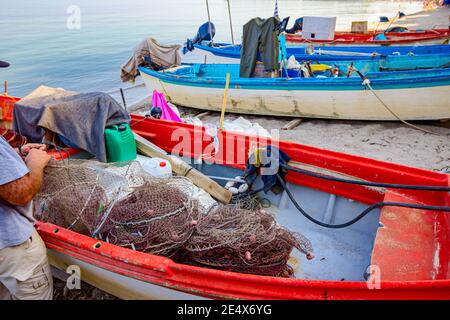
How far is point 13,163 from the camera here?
7.44 feet

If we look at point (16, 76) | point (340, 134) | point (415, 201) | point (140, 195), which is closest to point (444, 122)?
point (340, 134)

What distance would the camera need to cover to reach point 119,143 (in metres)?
4.27

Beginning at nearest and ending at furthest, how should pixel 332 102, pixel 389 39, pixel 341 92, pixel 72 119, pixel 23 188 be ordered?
pixel 23 188 < pixel 72 119 < pixel 341 92 < pixel 332 102 < pixel 389 39

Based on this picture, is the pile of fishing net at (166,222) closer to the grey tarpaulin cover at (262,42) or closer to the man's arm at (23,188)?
the man's arm at (23,188)

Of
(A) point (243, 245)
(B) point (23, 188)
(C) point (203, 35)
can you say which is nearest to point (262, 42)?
(C) point (203, 35)

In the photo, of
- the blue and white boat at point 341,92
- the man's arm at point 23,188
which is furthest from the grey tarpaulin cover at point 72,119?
the blue and white boat at point 341,92

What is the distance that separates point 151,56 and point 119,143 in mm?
6683

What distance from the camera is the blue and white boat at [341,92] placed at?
7035 millimetres

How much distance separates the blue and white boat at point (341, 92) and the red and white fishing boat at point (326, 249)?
13.9 ft

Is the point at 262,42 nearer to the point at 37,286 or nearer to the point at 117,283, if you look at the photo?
the point at 117,283

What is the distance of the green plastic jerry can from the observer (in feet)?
13.9

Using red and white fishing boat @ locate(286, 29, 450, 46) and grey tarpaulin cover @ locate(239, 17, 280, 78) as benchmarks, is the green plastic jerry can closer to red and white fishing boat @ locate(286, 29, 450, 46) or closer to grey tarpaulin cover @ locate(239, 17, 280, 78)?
grey tarpaulin cover @ locate(239, 17, 280, 78)

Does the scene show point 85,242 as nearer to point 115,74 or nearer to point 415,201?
point 415,201

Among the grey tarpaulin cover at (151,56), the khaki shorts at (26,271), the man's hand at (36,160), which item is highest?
the grey tarpaulin cover at (151,56)
